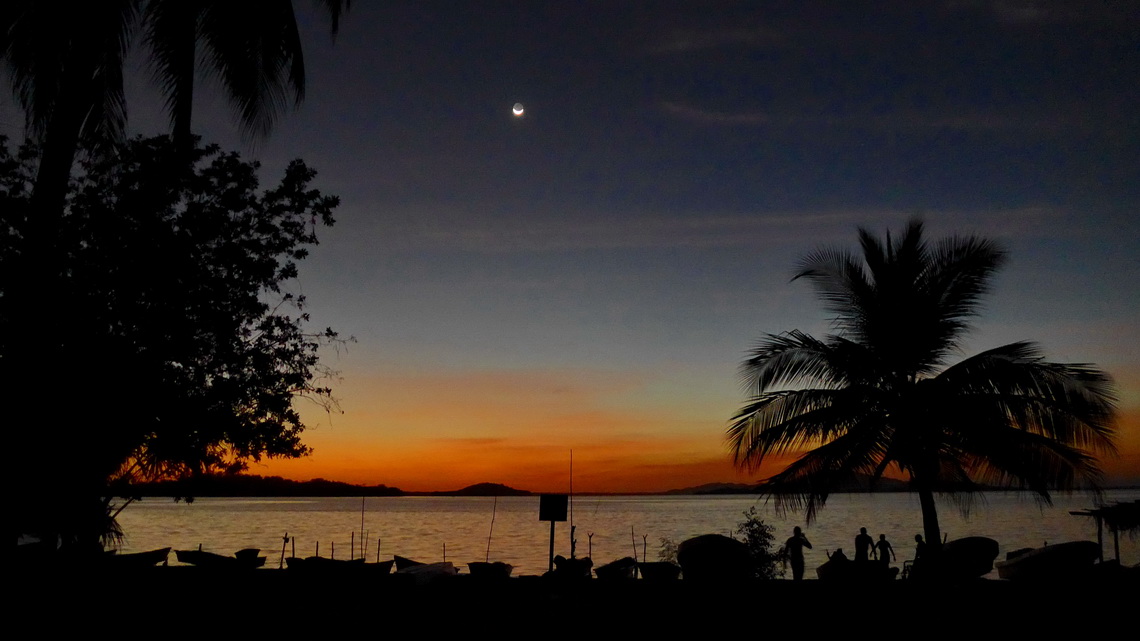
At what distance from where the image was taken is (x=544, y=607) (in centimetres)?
1518

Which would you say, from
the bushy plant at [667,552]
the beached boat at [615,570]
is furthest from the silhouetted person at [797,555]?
the bushy plant at [667,552]

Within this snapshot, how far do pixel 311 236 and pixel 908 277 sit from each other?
43.0 feet

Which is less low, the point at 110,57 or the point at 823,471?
the point at 110,57

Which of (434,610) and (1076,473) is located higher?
(1076,473)

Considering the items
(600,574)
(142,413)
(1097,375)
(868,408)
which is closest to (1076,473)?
(1097,375)

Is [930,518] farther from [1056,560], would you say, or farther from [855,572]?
[1056,560]

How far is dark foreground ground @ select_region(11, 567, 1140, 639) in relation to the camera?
43.0 feet

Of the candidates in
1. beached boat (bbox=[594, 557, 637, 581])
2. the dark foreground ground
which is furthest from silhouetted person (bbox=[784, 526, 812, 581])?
beached boat (bbox=[594, 557, 637, 581])

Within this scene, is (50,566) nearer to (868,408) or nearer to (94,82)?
(94,82)

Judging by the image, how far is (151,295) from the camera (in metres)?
15.6

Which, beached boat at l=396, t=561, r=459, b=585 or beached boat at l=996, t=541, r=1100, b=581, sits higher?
beached boat at l=996, t=541, r=1100, b=581

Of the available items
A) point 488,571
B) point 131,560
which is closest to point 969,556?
point 488,571

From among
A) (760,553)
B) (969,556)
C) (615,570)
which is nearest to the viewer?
(615,570)

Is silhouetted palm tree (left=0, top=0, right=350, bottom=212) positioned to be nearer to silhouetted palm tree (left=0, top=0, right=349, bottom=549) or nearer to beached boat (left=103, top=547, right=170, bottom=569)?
silhouetted palm tree (left=0, top=0, right=349, bottom=549)
